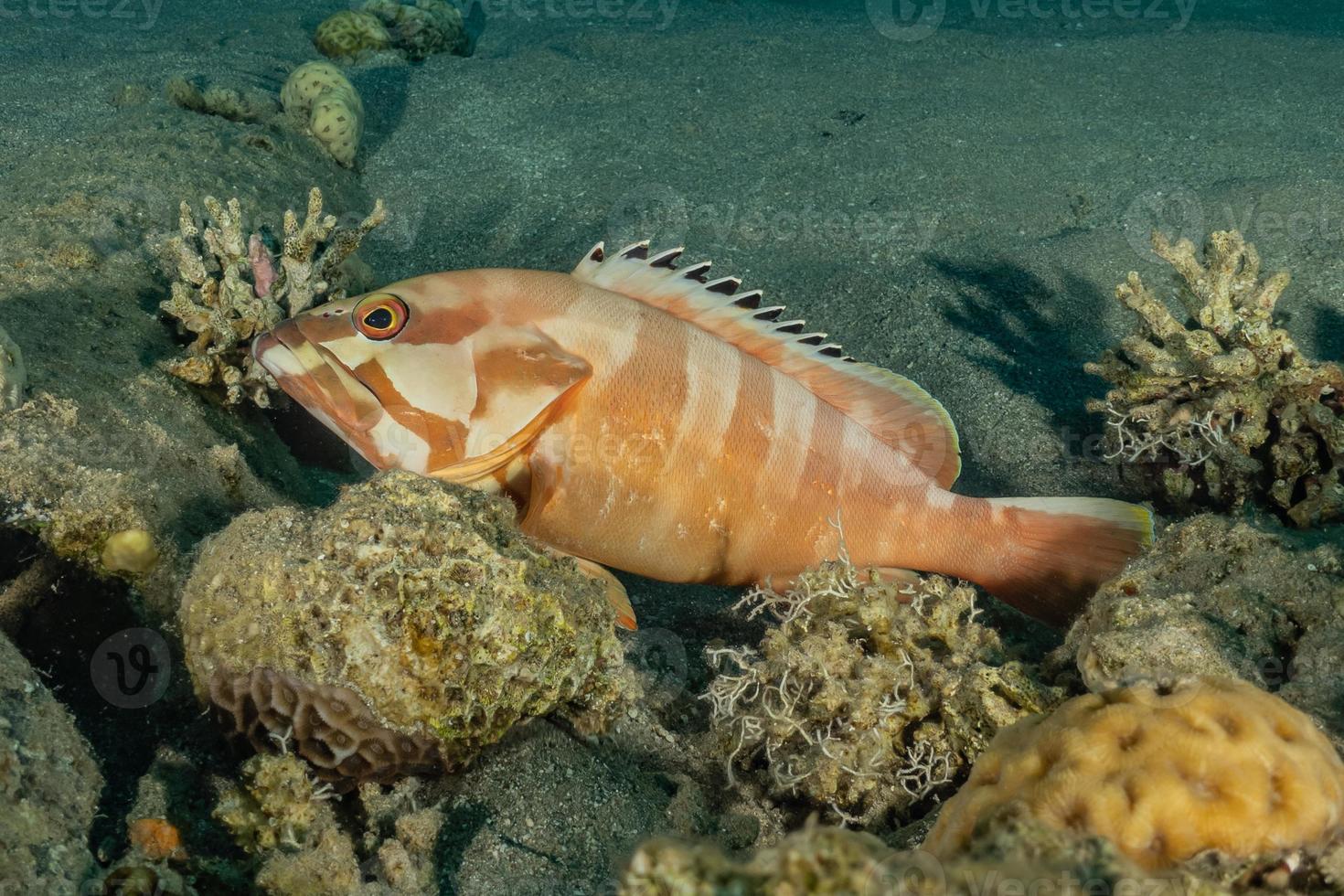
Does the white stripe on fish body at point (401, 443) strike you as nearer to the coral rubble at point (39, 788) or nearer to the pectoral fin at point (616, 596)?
the pectoral fin at point (616, 596)

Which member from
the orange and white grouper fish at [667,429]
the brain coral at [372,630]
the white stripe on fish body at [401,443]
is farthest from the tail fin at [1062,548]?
the white stripe on fish body at [401,443]

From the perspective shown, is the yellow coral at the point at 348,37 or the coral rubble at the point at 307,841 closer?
the coral rubble at the point at 307,841

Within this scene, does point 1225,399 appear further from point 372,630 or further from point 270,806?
point 270,806

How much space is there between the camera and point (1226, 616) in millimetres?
2672

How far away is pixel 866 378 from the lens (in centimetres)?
342

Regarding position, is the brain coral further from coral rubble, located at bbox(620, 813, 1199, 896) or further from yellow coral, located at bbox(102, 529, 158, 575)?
coral rubble, located at bbox(620, 813, 1199, 896)

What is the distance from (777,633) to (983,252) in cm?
403

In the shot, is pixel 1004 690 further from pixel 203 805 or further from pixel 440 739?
pixel 203 805

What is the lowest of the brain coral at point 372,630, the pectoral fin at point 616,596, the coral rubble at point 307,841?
the coral rubble at point 307,841

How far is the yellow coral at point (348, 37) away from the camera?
897 cm

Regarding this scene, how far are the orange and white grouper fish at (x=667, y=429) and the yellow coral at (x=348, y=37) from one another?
23.8 feet

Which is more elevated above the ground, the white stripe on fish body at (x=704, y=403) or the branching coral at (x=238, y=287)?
the white stripe on fish body at (x=704, y=403)

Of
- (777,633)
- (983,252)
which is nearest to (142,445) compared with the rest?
(777,633)

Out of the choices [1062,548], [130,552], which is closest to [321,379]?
[130,552]
